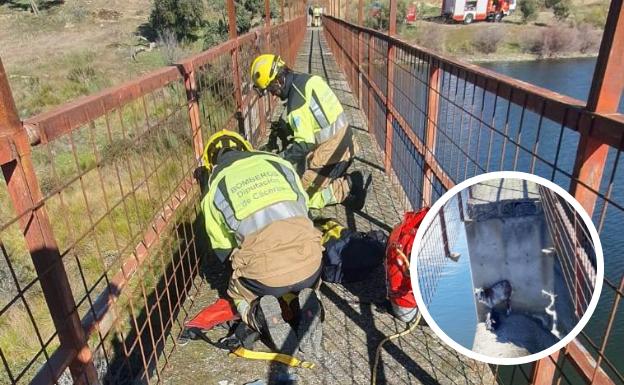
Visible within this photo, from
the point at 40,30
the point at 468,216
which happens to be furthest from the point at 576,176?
Result: the point at 40,30

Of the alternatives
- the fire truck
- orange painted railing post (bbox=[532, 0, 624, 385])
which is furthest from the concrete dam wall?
the fire truck

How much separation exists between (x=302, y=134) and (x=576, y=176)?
3130 millimetres

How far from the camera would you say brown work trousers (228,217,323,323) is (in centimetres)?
282

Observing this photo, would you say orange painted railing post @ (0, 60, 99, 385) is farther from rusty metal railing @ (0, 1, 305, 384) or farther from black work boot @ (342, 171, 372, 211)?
black work boot @ (342, 171, 372, 211)

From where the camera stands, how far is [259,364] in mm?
2809

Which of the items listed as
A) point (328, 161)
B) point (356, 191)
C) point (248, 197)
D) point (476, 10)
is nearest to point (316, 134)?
point (328, 161)

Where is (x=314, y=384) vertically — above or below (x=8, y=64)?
above

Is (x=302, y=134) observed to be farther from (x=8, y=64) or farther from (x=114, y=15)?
(x=114, y=15)

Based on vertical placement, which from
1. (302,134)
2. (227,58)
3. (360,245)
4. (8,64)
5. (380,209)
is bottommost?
(8,64)

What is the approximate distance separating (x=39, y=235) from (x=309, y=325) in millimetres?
1650

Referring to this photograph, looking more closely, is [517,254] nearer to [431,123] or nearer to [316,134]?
[431,123]

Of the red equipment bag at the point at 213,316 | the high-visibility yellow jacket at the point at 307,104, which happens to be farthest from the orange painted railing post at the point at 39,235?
the high-visibility yellow jacket at the point at 307,104

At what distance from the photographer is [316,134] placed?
489 centimetres

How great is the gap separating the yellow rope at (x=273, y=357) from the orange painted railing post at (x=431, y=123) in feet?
5.69
